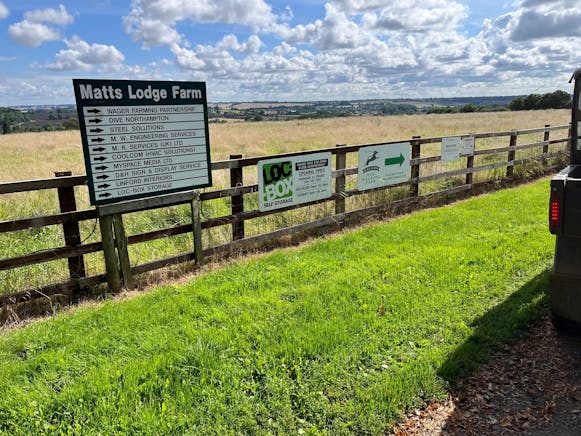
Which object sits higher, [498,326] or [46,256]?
[46,256]

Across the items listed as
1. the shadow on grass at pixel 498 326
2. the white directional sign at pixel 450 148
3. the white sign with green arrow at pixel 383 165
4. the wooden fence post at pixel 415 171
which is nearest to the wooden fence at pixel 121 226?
the white sign with green arrow at pixel 383 165

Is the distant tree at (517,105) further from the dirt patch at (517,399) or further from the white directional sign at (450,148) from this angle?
the dirt patch at (517,399)

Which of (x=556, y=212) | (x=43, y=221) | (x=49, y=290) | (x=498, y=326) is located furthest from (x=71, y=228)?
(x=556, y=212)

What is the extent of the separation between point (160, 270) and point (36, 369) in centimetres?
243

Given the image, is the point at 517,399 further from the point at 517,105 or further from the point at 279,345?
the point at 517,105

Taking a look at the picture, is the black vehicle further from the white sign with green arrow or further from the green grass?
the white sign with green arrow

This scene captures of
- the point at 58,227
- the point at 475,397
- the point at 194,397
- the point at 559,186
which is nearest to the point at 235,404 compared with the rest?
the point at 194,397

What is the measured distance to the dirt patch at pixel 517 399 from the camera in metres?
3.03

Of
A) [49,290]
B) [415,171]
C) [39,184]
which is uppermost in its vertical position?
[39,184]

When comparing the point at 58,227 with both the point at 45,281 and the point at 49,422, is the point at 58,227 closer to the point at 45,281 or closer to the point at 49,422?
the point at 45,281

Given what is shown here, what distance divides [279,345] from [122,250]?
2564 mm

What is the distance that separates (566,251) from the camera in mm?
3482

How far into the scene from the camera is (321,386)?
334cm

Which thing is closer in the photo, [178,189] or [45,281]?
[45,281]
